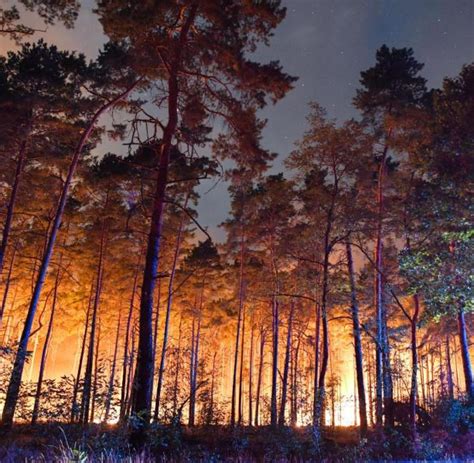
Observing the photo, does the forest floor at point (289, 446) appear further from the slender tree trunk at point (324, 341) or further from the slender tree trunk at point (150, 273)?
the slender tree trunk at point (150, 273)

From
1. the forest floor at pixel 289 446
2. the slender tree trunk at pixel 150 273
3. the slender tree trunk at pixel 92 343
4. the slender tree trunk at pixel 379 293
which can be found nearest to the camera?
the slender tree trunk at pixel 150 273

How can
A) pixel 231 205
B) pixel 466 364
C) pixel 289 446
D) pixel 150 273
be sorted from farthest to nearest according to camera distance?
pixel 231 205 → pixel 466 364 → pixel 289 446 → pixel 150 273

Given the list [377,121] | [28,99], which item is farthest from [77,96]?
[377,121]

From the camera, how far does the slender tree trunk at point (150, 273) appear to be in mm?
7314

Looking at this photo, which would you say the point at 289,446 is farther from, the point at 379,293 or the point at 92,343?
the point at 92,343

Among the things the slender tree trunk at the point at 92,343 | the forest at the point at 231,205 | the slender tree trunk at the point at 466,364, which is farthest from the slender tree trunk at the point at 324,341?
the slender tree trunk at the point at 92,343

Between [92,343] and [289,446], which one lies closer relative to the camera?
[289,446]

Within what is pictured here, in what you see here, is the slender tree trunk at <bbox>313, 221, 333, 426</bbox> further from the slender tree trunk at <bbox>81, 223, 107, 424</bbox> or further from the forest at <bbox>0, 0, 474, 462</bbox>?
the slender tree trunk at <bbox>81, 223, 107, 424</bbox>

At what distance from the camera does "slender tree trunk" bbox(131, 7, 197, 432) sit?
7.31 meters

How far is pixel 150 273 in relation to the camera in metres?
8.30

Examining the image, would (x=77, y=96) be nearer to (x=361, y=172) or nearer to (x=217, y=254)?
(x=361, y=172)

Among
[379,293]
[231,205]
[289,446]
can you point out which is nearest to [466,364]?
[379,293]

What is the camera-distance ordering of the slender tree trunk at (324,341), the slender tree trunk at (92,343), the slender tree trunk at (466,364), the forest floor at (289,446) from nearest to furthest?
1. the forest floor at (289,446)
2. the slender tree trunk at (92,343)
3. the slender tree trunk at (324,341)
4. the slender tree trunk at (466,364)

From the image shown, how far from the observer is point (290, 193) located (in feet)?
68.4
